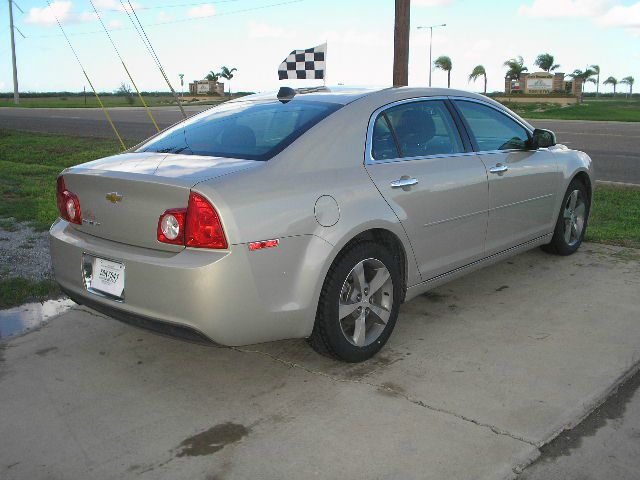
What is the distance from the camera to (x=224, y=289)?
3102 mm

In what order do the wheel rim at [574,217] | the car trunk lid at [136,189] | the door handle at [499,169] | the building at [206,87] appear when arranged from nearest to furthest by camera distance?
the car trunk lid at [136,189]
the door handle at [499,169]
the wheel rim at [574,217]
the building at [206,87]

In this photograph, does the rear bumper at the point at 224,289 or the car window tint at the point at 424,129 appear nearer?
the rear bumper at the point at 224,289

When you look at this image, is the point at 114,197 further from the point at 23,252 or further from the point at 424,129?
the point at 23,252

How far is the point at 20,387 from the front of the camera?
3494 millimetres

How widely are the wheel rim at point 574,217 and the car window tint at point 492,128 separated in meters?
0.93

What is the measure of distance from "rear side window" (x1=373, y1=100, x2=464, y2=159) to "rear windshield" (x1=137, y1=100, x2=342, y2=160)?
0.47m

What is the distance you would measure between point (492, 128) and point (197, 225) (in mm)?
2724

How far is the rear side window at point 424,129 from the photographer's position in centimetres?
411

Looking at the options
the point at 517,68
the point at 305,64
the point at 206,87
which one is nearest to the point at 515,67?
the point at 517,68

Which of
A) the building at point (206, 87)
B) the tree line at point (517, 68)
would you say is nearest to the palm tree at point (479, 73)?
the tree line at point (517, 68)

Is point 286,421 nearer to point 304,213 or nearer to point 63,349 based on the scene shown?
point 304,213

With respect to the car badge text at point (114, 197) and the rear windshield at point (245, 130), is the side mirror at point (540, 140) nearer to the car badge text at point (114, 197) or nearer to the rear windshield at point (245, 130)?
the rear windshield at point (245, 130)

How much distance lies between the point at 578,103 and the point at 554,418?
48.1 metres

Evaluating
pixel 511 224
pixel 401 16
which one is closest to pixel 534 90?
pixel 401 16
